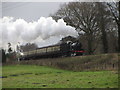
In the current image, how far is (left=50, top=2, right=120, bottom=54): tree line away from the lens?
1800 inches

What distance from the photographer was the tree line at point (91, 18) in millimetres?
45719

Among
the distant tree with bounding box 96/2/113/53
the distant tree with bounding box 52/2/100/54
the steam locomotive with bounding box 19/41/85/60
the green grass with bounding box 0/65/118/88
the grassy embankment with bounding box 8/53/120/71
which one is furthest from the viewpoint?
the distant tree with bounding box 52/2/100/54

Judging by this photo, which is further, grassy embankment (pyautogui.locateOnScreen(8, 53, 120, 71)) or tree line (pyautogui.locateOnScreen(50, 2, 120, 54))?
tree line (pyautogui.locateOnScreen(50, 2, 120, 54))

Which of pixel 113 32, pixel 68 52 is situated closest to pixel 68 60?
pixel 68 52

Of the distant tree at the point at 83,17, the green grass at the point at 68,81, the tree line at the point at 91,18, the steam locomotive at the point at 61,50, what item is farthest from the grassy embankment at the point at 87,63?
the distant tree at the point at 83,17

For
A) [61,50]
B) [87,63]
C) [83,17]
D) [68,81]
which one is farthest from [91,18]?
[68,81]

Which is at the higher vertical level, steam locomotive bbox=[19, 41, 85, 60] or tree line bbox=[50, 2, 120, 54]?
tree line bbox=[50, 2, 120, 54]

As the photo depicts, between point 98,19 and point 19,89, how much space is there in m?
37.0

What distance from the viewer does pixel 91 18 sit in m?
47.3

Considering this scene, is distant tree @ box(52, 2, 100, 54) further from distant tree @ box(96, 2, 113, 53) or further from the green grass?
the green grass

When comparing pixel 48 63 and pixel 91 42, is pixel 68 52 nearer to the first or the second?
pixel 48 63

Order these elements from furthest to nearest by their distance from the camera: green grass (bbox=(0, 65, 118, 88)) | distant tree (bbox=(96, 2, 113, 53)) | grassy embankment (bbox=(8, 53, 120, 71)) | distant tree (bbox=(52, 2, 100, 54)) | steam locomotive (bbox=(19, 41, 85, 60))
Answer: distant tree (bbox=(52, 2, 100, 54)) < distant tree (bbox=(96, 2, 113, 53)) < steam locomotive (bbox=(19, 41, 85, 60)) < grassy embankment (bbox=(8, 53, 120, 71)) < green grass (bbox=(0, 65, 118, 88))

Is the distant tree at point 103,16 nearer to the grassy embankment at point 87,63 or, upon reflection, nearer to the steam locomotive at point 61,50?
the steam locomotive at point 61,50

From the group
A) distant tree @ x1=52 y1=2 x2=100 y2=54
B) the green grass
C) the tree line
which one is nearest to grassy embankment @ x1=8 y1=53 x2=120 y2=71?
the green grass
